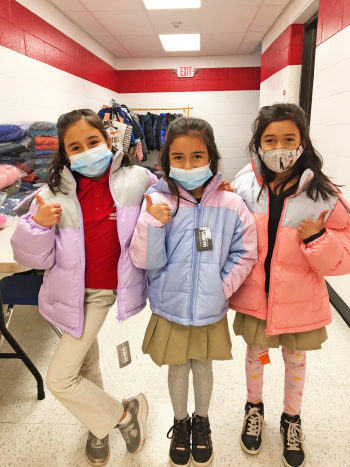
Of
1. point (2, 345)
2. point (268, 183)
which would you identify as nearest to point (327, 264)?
point (268, 183)

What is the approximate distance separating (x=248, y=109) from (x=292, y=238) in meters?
6.10

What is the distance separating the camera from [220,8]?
402 cm

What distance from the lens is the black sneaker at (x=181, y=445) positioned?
132 centimetres

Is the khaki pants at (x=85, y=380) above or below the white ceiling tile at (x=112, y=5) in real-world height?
below

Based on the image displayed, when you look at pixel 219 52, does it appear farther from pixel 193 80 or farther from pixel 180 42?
pixel 180 42

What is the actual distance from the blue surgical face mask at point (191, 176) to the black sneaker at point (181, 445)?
95cm

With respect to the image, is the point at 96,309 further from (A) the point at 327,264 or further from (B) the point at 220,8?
(B) the point at 220,8

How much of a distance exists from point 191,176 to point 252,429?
3.60 ft

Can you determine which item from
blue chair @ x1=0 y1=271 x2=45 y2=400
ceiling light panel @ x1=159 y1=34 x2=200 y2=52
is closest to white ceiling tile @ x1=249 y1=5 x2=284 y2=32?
ceiling light panel @ x1=159 y1=34 x2=200 y2=52

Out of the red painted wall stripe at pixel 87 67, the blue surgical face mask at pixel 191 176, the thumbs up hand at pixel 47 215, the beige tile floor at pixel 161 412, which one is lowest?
the beige tile floor at pixel 161 412

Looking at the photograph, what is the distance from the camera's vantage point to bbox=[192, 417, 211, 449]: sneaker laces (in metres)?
1.34

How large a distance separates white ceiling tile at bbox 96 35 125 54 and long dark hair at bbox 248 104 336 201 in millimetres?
4850

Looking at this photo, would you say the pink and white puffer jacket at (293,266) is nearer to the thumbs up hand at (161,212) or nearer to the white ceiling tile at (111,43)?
the thumbs up hand at (161,212)

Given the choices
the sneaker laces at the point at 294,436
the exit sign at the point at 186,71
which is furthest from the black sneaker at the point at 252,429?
the exit sign at the point at 186,71
